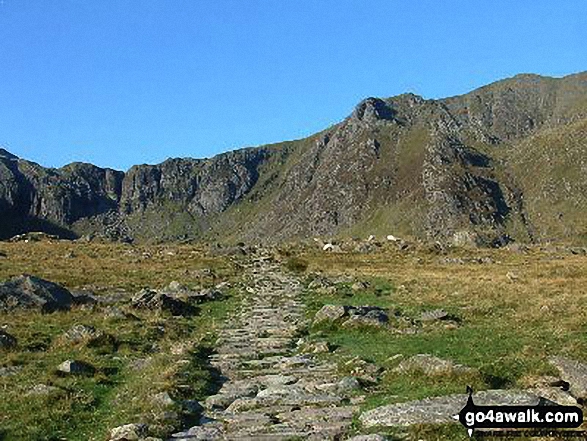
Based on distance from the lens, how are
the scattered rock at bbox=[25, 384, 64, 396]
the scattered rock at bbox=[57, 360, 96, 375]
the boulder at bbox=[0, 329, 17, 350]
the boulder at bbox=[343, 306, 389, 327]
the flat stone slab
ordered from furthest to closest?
the boulder at bbox=[343, 306, 389, 327]
the boulder at bbox=[0, 329, 17, 350]
the scattered rock at bbox=[57, 360, 96, 375]
the scattered rock at bbox=[25, 384, 64, 396]
the flat stone slab

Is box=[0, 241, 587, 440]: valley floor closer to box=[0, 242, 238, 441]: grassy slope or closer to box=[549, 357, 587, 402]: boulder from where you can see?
box=[0, 242, 238, 441]: grassy slope

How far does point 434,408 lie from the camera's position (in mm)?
13555

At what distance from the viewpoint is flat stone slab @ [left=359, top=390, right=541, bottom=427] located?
1310 cm

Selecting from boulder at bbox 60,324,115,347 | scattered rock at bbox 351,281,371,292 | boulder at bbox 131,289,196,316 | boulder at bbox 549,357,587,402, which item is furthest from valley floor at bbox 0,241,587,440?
scattered rock at bbox 351,281,371,292

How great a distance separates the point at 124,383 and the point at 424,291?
26552 millimetres

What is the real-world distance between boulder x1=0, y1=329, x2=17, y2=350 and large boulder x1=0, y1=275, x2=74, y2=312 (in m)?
9.09

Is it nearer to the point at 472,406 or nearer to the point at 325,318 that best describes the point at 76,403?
the point at 472,406

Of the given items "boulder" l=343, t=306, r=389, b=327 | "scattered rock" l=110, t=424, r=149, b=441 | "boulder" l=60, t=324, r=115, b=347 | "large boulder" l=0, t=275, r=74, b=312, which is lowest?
"boulder" l=343, t=306, r=389, b=327

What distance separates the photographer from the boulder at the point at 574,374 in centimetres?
1450

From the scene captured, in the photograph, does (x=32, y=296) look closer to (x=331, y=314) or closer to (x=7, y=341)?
(x=7, y=341)

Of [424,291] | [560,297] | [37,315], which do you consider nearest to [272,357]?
[37,315]

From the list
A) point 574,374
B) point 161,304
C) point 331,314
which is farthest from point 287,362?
point 161,304

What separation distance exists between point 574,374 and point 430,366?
3.62 meters

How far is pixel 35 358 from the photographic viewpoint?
23344 mm
